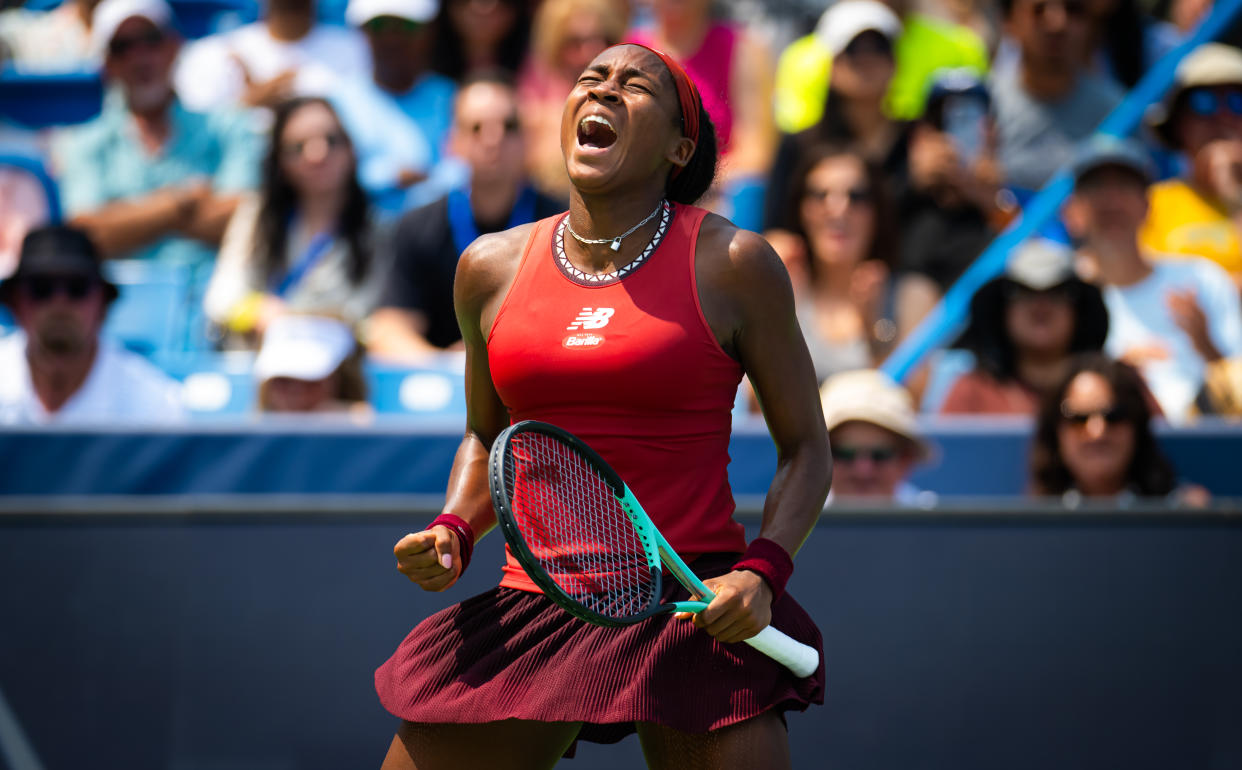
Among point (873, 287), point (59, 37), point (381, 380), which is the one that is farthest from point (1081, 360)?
point (59, 37)

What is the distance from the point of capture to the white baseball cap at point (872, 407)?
4230mm

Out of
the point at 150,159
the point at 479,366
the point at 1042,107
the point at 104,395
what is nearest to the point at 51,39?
the point at 150,159

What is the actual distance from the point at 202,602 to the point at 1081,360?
259 cm

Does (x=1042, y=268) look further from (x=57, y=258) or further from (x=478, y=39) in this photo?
(x=57, y=258)

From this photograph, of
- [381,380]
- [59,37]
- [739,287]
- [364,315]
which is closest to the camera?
[739,287]

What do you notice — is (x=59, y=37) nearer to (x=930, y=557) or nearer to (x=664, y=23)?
(x=664, y=23)

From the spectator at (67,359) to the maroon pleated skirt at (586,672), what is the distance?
9.25 feet

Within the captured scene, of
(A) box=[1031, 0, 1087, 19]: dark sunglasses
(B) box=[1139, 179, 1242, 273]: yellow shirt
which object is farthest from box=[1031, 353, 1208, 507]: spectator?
(A) box=[1031, 0, 1087, 19]: dark sunglasses

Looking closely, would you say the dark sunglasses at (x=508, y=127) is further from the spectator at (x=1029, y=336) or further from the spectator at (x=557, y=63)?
the spectator at (x=1029, y=336)

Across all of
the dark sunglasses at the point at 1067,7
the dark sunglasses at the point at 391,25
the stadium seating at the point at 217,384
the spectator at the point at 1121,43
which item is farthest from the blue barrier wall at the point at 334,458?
the spectator at the point at 1121,43

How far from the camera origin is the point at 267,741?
3.78 meters

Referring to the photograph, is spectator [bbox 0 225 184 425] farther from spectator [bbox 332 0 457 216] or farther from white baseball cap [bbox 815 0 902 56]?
white baseball cap [bbox 815 0 902 56]

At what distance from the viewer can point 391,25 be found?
649 cm

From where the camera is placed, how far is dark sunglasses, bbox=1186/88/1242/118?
5.79m
